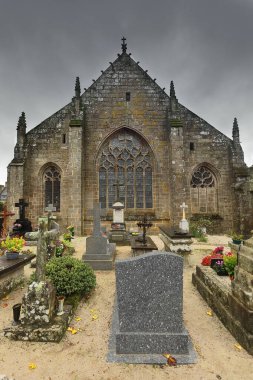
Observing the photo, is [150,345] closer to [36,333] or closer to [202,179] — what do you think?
[36,333]

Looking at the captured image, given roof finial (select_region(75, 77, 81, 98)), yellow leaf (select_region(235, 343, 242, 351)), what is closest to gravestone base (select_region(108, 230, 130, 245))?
yellow leaf (select_region(235, 343, 242, 351))

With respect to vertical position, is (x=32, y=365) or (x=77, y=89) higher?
(x=77, y=89)

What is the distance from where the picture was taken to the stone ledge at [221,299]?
130 inches

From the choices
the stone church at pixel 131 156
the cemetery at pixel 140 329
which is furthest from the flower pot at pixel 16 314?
the stone church at pixel 131 156

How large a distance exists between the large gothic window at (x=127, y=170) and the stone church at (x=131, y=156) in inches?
2.5

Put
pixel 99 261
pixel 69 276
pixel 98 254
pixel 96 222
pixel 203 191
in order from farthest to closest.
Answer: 1. pixel 203 191
2. pixel 96 222
3. pixel 98 254
4. pixel 99 261
5. pixel 69 276

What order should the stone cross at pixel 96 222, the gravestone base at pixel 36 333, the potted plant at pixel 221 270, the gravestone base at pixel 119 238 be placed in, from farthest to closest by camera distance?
1. the gravestone base at pixel 119 238
2. the stone cross at pixel 96 222
3. the potted plant at pixel 221 270
4. the gravestone base at pixel 36 333

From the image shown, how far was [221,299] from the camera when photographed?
13.7 feet

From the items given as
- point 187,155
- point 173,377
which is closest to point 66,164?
point 187,155

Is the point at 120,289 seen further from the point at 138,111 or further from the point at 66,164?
the point at 138,111

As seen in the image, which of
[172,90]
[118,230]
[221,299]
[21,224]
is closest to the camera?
[221,299]

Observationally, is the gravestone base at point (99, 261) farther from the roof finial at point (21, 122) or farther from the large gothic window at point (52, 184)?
the roof finial at point (21, 122)

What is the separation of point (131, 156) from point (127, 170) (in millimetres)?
964

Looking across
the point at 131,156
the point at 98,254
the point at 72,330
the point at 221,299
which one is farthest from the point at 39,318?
the point at 131,156
